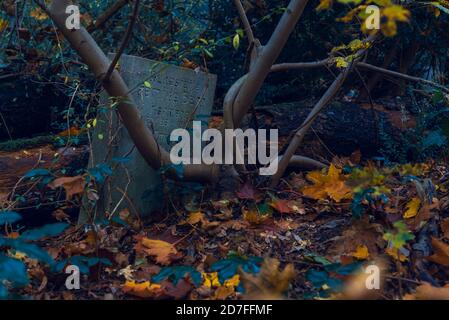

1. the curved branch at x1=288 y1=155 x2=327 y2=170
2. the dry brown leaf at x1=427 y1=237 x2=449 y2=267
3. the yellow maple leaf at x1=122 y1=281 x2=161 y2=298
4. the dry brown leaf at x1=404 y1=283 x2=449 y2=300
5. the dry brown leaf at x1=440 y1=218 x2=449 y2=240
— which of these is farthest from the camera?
the curved branch at x1=288 y1=155 x2=327 y2=170

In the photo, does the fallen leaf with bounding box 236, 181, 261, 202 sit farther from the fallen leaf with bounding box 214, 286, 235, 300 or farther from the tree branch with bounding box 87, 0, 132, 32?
the tree branch with bounding box 87, 0, 132, 32

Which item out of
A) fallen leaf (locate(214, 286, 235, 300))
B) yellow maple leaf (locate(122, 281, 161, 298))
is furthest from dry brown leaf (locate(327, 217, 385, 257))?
yellow maple leaf (locate(122, 281, 161, 298))

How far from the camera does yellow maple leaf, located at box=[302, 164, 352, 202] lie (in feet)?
9.89

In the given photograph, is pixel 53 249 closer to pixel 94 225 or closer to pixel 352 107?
pixel 94 225

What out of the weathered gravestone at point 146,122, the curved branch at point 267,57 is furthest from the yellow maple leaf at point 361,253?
the weathered gravestone at point 146,122

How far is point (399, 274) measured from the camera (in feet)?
7.31

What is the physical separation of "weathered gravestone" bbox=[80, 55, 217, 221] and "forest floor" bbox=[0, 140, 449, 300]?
0.46 ft

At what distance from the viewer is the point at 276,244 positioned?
9.05 ft

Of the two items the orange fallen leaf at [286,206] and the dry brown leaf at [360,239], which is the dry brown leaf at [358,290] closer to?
the dry brown leaf at [360,239]

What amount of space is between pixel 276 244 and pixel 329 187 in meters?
0.55

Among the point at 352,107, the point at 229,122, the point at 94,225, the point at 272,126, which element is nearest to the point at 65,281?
the point at 94,225

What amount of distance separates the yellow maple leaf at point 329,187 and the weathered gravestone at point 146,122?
0.79 metres

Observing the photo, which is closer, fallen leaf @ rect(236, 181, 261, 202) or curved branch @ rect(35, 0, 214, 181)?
Answer: curved branch @ rect(35, 0, 214, 181)

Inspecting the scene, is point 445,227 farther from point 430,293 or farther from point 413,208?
point 430,293
